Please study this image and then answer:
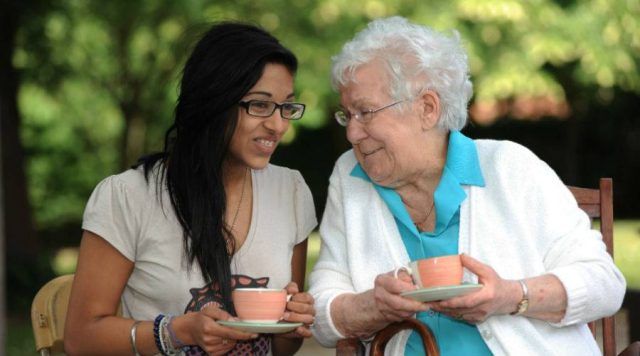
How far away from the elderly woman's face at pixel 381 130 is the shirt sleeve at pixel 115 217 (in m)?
0.67

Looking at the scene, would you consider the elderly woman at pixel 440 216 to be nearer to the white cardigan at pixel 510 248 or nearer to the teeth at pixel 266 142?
the white cardigan at pixel 510 248

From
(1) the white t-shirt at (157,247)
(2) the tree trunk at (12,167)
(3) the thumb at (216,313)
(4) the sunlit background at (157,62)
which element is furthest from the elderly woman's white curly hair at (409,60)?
(2) the tree trunk at (12,167)

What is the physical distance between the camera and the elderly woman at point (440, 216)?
319 centimetres

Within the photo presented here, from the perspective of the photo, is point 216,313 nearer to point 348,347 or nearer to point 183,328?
point 183,328

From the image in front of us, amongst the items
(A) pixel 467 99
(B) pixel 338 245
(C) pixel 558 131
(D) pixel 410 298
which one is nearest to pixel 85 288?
(B) pixel 338 245

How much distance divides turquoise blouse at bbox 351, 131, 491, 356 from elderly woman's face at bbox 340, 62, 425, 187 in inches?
3.9

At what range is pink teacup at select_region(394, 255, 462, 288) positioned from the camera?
2859 millimetres

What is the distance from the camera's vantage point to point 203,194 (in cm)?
343

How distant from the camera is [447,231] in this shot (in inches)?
133

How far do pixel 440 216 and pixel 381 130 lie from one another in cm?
31

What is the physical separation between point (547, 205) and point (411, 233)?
1.34 feet

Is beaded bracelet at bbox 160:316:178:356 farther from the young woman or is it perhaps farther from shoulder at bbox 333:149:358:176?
shoulder at bbox 333:149:358:176

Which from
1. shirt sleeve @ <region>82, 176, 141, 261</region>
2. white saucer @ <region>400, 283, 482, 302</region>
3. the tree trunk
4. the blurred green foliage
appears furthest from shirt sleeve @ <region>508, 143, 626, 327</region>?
the tree trunk

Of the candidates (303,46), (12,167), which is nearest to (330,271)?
(303,46)
